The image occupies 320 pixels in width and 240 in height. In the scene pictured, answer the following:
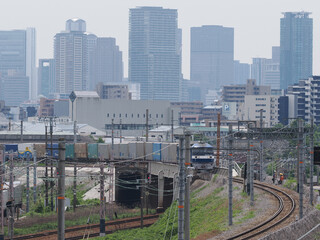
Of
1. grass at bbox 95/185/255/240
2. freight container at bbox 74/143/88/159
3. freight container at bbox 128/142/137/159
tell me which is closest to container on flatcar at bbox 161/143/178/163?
freight container at bbox 128/142/137/159

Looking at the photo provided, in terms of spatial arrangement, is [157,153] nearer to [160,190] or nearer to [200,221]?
[160,190]

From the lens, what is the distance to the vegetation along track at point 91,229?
58.8 metres

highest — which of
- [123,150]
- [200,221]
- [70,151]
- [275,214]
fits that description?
[123,150]

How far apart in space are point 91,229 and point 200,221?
10382mm

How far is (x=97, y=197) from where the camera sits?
8681cm

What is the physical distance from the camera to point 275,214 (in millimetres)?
51562

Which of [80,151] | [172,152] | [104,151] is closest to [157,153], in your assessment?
[172,152]

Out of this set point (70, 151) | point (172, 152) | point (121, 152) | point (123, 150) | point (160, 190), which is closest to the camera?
point (160, 190)

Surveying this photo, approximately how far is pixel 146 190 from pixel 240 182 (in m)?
15.5

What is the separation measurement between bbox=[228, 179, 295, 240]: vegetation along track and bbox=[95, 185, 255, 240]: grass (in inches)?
89.6

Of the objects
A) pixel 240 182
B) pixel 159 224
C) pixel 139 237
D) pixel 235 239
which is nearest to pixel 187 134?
pixel 235 239

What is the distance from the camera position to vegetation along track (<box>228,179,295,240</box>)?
46.2 meters

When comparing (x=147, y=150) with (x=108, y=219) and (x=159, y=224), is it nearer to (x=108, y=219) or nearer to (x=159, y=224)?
(x=108, y=219)

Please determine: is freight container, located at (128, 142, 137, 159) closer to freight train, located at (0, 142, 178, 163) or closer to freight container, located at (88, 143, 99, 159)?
freight train, located at (0, 142, 178, 163)
